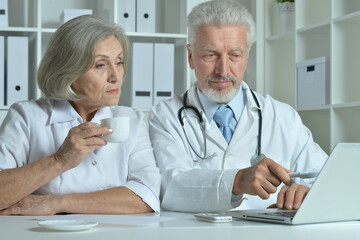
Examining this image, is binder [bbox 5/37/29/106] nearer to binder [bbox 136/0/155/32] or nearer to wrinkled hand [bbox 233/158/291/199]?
binder [bbox 136/0/155/32]

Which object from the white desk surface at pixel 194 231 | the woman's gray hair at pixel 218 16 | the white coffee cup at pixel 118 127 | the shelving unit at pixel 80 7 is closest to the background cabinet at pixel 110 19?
the shelving unit at pixel 80 7

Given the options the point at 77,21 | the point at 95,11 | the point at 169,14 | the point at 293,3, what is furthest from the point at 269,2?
the point at 77,21

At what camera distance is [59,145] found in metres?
1.79

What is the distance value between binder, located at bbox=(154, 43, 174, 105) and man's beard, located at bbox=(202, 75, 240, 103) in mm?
1285

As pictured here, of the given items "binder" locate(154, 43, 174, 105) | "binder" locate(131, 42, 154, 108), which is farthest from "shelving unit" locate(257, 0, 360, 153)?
"binder" locate(131, 42, 154, 108)

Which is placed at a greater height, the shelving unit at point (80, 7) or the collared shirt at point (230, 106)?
the shelving unit at point (80, 7)

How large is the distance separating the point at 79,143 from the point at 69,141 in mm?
35

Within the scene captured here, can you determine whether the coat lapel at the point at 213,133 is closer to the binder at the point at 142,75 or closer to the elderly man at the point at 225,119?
the elderly man at the point at 225,119

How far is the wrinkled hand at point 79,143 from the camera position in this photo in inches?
61.1

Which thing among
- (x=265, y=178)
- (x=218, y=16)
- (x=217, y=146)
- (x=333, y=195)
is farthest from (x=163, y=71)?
(x=333, y=195)

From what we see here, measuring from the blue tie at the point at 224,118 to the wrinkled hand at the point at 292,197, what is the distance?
0.60 meters

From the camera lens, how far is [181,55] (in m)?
3.59

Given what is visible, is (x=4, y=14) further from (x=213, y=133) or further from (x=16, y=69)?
(x=213, y=133)

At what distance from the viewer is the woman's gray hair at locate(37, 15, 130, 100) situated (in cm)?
178
